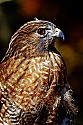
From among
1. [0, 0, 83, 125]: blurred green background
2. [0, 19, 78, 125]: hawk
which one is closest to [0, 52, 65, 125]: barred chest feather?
[0, 19, 78, 125]: hawk

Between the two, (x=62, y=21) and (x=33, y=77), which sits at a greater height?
(x=62, y=21)

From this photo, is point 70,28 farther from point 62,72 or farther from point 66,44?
point 62,72

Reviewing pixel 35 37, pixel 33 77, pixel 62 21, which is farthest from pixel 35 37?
pixel 62 21

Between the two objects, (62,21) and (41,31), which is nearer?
(41,31)

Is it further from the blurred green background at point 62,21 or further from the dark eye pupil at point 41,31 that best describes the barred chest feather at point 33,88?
the blurred green background at point 62,21

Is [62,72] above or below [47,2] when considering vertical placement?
below

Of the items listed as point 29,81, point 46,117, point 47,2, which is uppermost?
point 47,2

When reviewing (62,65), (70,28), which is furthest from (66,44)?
(62,65)

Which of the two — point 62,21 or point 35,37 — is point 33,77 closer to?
point 35,37
